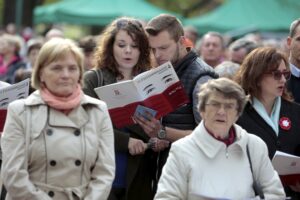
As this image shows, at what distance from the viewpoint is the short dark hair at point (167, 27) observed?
24.1ft

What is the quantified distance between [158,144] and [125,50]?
0.79 m

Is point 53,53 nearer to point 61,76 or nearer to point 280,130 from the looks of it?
point 61,76

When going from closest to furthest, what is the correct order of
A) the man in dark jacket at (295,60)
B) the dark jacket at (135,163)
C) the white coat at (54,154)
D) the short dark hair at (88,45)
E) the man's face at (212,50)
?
1. the white coat at (54,154)
2. the dark jacket at (135,163)
3. the man in dark jacket at (295,60)
4. the short dark hair at (88,45)
5. the man's face at (212,50)

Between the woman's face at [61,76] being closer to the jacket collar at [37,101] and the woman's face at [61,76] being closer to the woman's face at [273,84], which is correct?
the jacket collar at [37,101]

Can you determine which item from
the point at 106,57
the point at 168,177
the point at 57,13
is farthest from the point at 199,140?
the point at 57,13

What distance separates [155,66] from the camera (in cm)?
755

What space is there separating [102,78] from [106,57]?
0.60ft

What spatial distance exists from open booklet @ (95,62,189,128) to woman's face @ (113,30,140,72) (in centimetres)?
40

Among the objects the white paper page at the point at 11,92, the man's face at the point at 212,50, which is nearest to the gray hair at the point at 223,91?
the white paper page at the point at 11,92

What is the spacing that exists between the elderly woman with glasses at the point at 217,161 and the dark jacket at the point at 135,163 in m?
1.18

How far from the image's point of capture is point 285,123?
730cm

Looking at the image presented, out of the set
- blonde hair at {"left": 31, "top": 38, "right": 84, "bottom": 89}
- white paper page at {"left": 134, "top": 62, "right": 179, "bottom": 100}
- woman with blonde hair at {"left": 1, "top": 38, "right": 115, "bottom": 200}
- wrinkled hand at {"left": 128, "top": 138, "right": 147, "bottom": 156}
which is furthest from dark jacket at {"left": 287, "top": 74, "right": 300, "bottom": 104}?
blonde hair at {"left": 31, "top": 38, "right": 84, "bottom": 89}

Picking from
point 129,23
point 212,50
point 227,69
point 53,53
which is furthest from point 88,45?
point 53,53

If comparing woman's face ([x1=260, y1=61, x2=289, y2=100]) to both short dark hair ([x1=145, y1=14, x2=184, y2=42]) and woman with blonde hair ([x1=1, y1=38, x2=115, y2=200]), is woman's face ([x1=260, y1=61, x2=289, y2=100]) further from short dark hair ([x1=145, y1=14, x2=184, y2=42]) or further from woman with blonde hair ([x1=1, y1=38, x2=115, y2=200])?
woman with blonde hair ([x1=1, y1=38, x2=115, y2=200])
